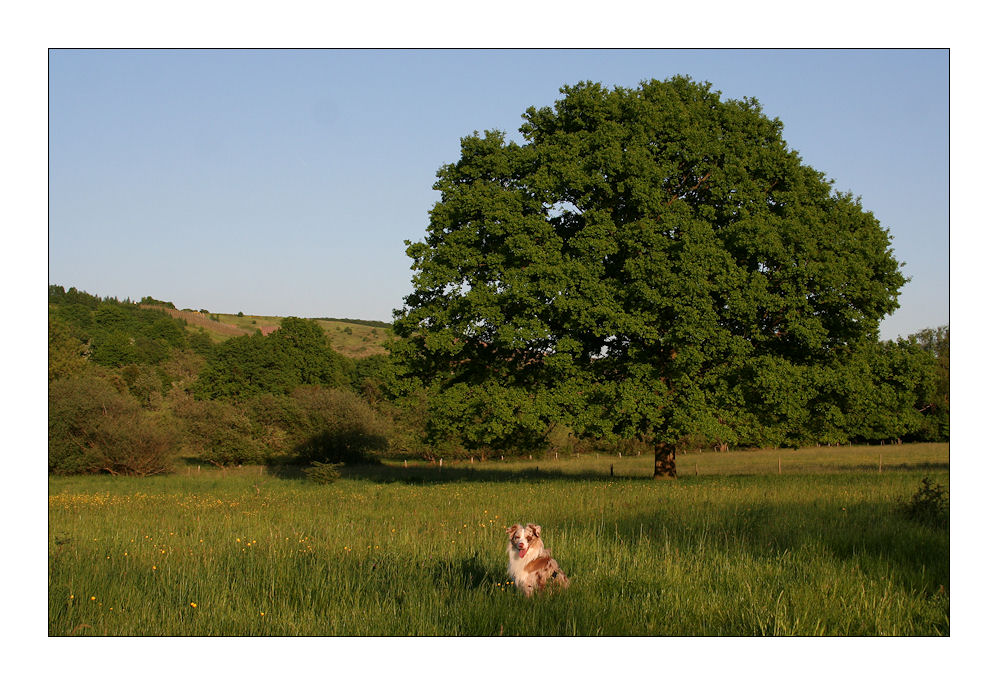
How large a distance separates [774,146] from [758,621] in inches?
838

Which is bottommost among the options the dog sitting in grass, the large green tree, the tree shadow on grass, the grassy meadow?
the tree shadow on grass

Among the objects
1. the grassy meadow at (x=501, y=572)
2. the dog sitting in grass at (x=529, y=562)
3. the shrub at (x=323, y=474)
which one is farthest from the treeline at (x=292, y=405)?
the dog sitting in grass at (x=529, y=562)

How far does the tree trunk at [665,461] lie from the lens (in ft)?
88.3

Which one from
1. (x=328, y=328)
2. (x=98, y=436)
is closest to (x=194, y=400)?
(x=98, y=436)

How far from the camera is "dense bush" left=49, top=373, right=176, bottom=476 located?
36625mm

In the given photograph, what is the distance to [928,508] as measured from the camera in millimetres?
12609

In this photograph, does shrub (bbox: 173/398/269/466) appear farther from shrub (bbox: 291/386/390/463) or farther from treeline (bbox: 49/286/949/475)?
shrub (bbox: 291/386/390/463)

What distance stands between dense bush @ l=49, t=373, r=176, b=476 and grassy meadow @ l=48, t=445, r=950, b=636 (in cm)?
2232

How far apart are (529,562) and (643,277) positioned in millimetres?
16443

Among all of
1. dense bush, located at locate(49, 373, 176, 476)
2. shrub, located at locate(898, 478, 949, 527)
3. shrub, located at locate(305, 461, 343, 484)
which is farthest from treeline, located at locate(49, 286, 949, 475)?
shrub, located at locate(898, 478, 949, 527)

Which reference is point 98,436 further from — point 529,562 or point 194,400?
point 529,562

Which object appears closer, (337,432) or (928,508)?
(928,508)
